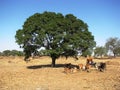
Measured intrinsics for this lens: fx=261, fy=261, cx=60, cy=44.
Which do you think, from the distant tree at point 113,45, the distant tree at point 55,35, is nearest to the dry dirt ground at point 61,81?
the distant tree at point 55,35

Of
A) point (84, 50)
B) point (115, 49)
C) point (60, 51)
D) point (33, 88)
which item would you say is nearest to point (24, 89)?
point (33, 88)

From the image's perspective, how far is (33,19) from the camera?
38.7 meters

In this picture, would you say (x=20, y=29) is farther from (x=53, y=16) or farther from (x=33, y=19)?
(x=53, y=16)

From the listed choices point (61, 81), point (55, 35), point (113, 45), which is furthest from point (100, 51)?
point (61, 81)

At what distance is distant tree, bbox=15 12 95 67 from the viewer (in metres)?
36.2

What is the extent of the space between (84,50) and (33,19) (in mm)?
8825

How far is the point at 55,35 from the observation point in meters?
36.5

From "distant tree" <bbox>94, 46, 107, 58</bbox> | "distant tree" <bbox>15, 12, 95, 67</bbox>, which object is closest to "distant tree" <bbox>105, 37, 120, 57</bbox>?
"distant tree" <bbox>94, 46, 107, 58</bbox>

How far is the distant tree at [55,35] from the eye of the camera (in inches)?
1425

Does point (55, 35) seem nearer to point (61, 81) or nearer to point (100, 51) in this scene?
point (61, 81)

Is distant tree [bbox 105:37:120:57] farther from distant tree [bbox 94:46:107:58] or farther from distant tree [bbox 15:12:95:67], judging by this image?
distant tree [bbox 15:12:95:67]

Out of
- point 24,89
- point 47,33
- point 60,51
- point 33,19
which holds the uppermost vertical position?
point 33,19

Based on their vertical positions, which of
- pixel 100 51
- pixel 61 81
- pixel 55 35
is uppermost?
pixel 100 51

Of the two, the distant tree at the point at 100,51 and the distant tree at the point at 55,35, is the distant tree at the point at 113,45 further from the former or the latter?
the distant tree at the point at 55,35
